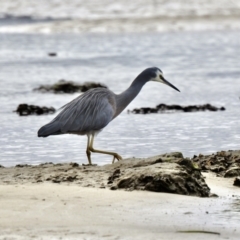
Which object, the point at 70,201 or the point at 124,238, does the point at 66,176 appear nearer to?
the point at 70,201

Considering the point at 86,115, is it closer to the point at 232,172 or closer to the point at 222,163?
the point at 222,163

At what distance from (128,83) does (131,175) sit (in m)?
9.65

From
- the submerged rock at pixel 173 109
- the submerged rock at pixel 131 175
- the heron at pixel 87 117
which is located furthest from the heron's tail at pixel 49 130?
the submerged rock at pixel 173 109

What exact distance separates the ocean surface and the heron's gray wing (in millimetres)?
421

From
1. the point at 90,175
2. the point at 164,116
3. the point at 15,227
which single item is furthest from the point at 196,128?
the point at 15,227

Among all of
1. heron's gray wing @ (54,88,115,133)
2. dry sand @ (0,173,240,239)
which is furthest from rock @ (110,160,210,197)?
heron's gray wing @ (54,88,115,133)

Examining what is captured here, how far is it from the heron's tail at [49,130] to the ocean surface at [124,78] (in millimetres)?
360

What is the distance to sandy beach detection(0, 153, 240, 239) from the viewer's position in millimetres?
6203

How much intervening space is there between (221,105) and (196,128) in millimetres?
2409

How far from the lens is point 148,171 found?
771 centimetres

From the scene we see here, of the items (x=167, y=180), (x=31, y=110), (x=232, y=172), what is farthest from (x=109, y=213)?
(x=31, y=110)

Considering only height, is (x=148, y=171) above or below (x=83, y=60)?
below

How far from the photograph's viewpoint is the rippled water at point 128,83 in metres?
11.0

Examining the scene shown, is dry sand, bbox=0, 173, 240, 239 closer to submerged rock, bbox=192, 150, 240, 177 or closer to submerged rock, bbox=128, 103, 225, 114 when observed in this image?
submerged rock, bbox=192, 150, 240, 177
